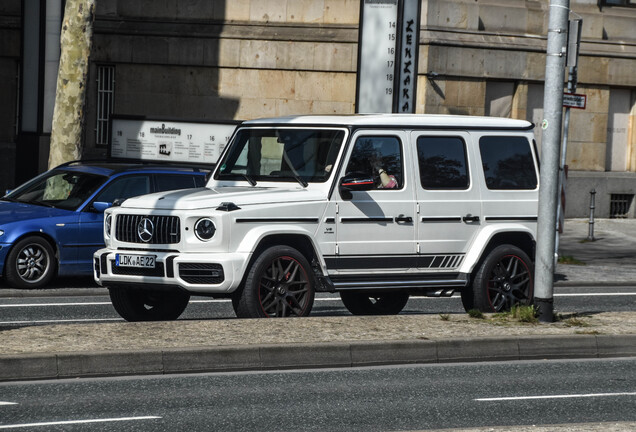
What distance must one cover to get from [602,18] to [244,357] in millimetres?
21409

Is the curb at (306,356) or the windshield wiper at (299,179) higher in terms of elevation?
the windshield wiper at (299,179)

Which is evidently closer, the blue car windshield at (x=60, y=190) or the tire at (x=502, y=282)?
the tire at (x=502, y=282)

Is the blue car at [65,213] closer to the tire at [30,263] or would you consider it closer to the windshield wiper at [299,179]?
the tire at [30,263]

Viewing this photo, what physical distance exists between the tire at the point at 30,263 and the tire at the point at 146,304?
139 inches

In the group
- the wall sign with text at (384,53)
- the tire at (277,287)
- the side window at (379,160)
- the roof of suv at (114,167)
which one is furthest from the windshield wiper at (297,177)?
the wall sign with text at (384,53)

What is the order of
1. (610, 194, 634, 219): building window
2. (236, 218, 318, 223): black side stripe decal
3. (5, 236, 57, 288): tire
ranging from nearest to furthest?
(236, 218, 318, 223): black side stripe decal < (5, 236, 57, 288): tire < (610, 194, 634, 219): building window

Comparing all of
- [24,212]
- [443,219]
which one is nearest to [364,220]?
[443,219]

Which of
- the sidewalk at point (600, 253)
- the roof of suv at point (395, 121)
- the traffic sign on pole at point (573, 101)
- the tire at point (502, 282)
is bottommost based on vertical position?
the sidewalk at point (600, 253)

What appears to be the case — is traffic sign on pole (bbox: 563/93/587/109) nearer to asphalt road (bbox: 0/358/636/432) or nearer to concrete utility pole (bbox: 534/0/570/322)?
concrete utility pole (bbox: 534/0/570/322)

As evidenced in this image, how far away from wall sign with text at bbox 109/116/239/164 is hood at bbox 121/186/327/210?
8.49 meters

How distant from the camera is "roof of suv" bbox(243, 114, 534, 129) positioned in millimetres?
11758

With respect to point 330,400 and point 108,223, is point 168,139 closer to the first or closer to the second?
point 108,223

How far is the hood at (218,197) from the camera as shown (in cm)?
1085

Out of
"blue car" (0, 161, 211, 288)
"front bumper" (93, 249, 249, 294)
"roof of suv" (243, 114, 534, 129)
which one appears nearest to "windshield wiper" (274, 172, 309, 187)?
"roof of suv" (243, 114, 534, 129)
